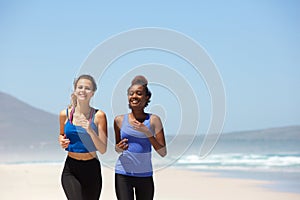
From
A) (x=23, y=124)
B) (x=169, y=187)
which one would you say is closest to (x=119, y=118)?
(x=169, y=187)

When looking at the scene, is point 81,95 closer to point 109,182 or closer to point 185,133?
point 185,133

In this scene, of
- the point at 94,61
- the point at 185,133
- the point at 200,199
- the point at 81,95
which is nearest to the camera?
the point at 81,95

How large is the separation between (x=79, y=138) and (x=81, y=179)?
39 centimetres

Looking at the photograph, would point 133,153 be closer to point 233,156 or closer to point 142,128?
point 142,128

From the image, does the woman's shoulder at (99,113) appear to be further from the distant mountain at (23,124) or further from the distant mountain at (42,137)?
the distant mountain at (23,124)

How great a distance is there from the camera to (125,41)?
5566 millimetres

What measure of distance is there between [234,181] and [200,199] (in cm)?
354

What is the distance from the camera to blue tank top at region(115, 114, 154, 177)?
4785 millimetres

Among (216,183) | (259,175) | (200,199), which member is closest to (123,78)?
(200,199)

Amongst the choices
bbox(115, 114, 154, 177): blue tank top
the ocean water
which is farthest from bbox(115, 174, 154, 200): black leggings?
the ocean water

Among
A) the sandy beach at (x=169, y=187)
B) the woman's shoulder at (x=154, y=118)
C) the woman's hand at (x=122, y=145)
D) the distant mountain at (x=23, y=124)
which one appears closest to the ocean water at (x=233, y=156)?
the woman's hand at (x=122, y=145)

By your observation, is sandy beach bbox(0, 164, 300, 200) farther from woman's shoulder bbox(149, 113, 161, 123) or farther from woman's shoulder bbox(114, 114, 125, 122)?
woman's shoulder bbox(149, 113, 161, 123)

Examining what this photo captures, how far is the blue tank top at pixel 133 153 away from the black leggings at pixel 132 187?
50 mm

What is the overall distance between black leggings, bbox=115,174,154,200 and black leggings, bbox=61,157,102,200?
0.21 metres
